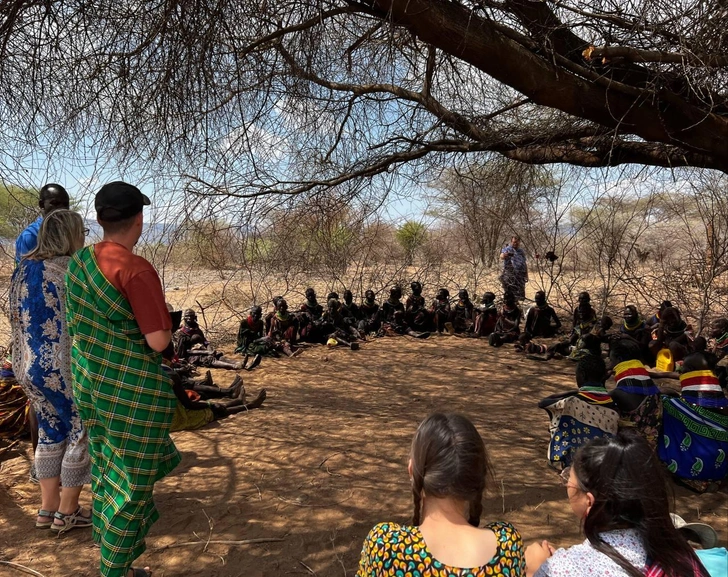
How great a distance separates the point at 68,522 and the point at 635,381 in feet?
10.7

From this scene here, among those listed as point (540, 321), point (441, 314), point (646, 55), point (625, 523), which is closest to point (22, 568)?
point (625, 523)

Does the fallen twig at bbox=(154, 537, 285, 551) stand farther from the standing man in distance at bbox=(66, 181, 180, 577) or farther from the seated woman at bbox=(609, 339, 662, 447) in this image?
the seated woman at bbox=(609, 339, 662, 447)

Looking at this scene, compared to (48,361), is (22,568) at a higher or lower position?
lower

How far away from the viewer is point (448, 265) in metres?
12.4

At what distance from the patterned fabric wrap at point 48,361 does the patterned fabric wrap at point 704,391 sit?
3365mm

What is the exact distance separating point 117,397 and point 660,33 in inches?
128

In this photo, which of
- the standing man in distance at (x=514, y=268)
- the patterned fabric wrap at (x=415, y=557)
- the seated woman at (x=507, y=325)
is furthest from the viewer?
the standing man in distance at (x=514, y=268)

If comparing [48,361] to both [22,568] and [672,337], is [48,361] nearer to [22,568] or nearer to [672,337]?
[22,568]

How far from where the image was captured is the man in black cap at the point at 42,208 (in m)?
2.55

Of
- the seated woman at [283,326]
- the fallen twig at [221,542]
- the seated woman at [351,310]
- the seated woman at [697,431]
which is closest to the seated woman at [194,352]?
the seated woman at [283,326]

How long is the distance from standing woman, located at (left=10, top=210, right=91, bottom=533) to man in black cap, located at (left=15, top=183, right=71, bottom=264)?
0.42 feet

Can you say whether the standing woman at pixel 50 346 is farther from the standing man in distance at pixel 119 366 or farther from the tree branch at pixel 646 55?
the tree branch at pixel 646 55

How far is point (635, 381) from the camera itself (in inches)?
124

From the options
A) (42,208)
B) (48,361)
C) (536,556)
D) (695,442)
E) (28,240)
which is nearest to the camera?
(536,556)
